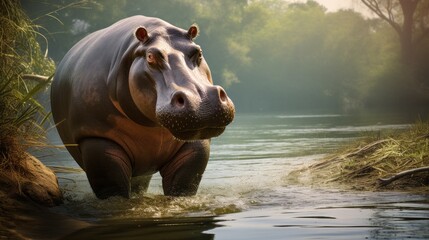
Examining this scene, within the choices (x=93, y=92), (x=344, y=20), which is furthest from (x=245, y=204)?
(x=344, y=20)

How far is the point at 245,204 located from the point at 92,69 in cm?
165

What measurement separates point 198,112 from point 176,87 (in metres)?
0.30

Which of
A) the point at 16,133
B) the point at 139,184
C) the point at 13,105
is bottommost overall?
the point at 139,184

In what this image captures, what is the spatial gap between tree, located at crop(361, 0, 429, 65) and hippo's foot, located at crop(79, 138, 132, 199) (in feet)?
109

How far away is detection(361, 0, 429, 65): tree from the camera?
123ft

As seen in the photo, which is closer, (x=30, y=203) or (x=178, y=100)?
(x=178, y=100)

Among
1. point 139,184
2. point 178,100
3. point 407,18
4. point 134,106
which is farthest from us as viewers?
point 407,18

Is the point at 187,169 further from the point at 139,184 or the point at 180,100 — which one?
the point at 139,184

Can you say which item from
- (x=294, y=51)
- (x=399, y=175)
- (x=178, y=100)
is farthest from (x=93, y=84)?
(x=294, y=51)

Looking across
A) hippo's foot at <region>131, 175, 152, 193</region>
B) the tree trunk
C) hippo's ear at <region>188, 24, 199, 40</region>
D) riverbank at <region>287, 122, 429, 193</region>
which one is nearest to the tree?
→ the tree trunk

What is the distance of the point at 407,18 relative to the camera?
1487 inches

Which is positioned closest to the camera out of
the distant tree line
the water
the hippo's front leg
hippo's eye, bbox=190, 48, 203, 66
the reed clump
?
the water

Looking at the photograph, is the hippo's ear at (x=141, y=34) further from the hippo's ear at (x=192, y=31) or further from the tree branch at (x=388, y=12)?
the tree branch at (x=388, y=12)

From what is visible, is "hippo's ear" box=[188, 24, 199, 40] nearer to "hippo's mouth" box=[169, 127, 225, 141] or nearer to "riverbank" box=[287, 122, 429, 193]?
"hippo's mouth" box=[169, 127, 225, 141]
